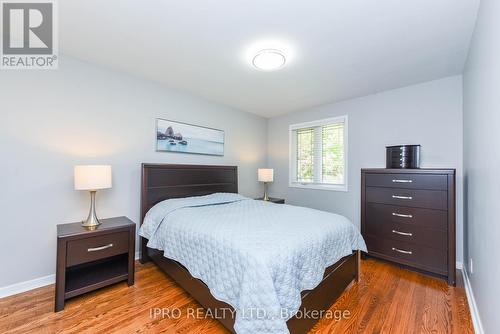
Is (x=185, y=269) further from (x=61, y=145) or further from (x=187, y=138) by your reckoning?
(x=187, y=138)

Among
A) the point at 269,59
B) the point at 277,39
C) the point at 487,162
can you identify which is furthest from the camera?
the point at 269,59

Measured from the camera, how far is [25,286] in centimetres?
206

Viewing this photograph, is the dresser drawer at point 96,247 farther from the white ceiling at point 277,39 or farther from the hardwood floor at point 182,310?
the white ceiling at point 277,39

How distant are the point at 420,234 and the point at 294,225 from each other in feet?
5.29

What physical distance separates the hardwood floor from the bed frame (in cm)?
12

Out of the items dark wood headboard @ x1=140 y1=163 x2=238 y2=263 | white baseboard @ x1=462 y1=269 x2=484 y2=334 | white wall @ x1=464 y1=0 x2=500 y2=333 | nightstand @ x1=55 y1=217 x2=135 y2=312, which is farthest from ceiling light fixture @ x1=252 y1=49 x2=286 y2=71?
white baseboard @ x1=462 y1=269 x2=484 y2=334

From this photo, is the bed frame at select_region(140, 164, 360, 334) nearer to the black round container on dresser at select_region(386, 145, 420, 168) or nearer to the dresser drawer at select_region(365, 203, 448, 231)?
the dresser drawer at select_region(365, 203, 448, 231)

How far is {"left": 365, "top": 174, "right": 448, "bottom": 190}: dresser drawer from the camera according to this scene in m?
2.35

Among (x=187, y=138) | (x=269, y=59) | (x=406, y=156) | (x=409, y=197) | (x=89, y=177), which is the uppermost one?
(x=269, y=59)

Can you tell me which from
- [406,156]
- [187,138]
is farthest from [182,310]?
[406,156]

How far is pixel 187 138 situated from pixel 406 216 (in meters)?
2.95

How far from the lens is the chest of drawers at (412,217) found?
231 centimetres

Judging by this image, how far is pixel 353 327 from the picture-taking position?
165cm

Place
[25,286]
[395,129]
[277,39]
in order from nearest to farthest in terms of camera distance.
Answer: [277,39] < [25,286] < [395,129]
